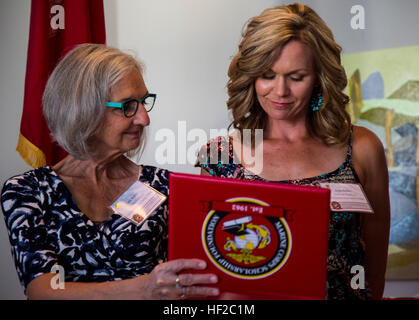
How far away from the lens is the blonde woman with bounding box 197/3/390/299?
2.09m

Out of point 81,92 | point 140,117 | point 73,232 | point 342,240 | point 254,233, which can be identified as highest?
point 81,92

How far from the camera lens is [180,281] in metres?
1.54

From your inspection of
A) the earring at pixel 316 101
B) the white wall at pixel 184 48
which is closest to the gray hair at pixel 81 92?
the earring at pixel 316 101

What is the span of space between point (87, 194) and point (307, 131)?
3.39 feet

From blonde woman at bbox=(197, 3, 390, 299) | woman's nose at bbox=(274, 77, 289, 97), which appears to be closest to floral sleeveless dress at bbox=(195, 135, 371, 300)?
blonde woman at bbox=(197, 3, 390, 299)

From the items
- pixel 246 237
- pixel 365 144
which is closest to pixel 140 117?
pixel 246 237

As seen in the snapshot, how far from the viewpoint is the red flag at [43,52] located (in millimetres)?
3229

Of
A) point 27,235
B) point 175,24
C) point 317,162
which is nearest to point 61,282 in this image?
point 27,235

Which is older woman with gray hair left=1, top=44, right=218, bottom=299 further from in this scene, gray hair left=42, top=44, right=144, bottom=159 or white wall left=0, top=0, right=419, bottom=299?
white wall left=0, top=0, right=419, bottom=299

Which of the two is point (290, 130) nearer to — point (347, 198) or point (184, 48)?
point (347, 198)

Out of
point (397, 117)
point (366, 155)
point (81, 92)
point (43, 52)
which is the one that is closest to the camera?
point (81, 92)

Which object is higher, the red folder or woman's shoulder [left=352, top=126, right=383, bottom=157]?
woman's shoulder [left=352, top=126, right=383, bottom=157]

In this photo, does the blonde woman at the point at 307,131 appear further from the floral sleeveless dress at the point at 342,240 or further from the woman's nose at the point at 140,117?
the woman's nose at the point at 140,117

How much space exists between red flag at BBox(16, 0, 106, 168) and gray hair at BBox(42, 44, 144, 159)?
4.39 ft
